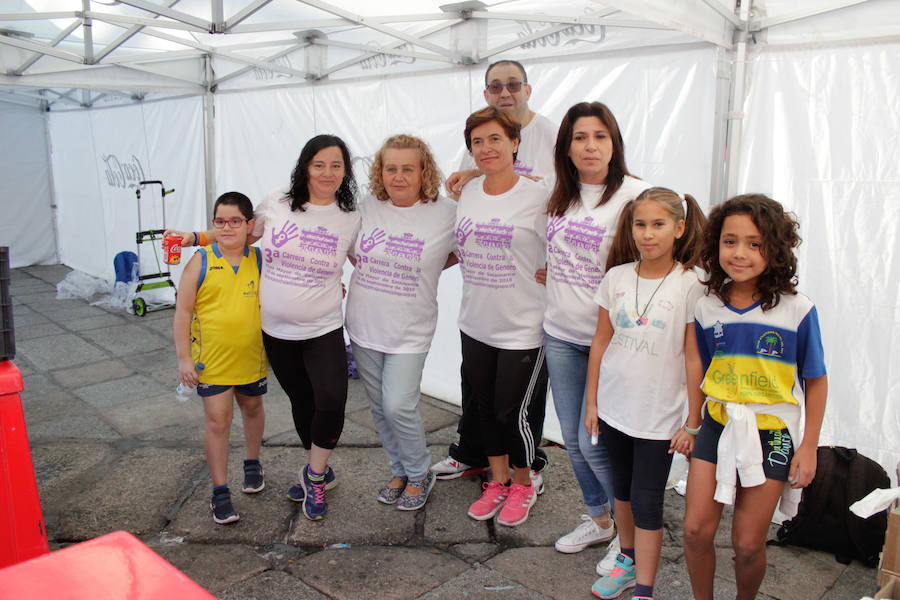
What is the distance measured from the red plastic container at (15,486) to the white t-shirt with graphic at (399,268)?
4.27ft

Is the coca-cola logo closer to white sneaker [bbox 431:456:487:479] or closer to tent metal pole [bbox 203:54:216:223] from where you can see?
tent metal pole [bbox 203:54:216:223]

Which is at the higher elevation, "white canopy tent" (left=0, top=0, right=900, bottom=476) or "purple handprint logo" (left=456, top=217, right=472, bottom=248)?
"white canopy tent" (left=0, top=0, right=900, bottom=476)

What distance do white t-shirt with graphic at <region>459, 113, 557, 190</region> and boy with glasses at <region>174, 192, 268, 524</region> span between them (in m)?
1.09

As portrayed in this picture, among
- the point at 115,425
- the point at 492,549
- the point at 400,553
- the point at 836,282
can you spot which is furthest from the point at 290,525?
the point at 836,282

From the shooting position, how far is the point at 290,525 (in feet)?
10.1

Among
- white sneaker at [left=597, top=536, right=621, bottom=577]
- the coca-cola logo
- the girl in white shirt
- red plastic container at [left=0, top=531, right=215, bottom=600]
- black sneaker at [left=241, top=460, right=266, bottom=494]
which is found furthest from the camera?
the coca-cola logo

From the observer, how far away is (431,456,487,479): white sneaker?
356cm

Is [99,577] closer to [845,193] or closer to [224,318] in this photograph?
[224,318]

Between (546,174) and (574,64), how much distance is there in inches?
40.2

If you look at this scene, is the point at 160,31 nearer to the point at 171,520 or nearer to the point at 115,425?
the point at 115,425

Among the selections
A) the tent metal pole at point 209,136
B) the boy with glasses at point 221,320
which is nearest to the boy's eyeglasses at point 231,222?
the boy with glasses at point 221,320

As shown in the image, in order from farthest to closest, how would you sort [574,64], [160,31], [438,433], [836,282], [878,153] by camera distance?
1. [160,31]
2. [438,433]
3. [574,64]
4. [836,282]
5. [878,153]

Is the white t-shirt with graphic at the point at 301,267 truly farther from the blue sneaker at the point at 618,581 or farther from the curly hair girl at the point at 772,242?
the curly hair girl at the point at 772,242

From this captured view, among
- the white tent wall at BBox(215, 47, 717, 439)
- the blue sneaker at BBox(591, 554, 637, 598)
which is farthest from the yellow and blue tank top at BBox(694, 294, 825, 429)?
the white tent wall at BBox(215, 47, 717, 439)
